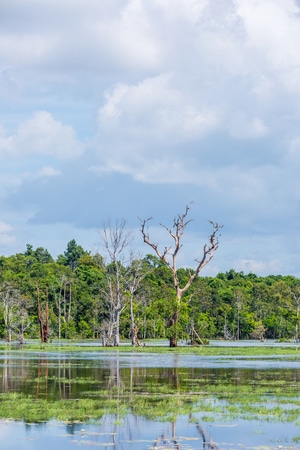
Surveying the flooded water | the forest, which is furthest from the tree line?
the flooded water

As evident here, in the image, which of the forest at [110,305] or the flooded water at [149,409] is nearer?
the flooded water at [149,409]

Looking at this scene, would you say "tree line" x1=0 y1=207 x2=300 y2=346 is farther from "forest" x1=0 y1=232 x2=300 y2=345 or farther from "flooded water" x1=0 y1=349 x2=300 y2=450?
"flooded water" x1=0 y1=349 x2=300 y2=450

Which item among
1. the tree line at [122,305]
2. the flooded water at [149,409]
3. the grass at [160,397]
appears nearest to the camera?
the flooded water at [149,409]

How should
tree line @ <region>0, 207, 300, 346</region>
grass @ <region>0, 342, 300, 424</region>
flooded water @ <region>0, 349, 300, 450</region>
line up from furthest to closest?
1. tree line @ <region>0, 207, 300, 346</region>
2. grass @ <region>0, 342, 300, 424</region>
3. flooded water @ <region>0, 349, 300, 450</region>

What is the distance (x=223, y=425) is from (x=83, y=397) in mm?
6729

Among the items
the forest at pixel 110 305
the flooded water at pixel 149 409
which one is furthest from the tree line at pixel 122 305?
the flooded water at pixel 149 409

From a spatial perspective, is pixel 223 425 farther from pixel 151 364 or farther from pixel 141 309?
pixel 141 309

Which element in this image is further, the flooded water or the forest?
the forest

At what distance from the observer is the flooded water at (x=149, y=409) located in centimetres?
1858

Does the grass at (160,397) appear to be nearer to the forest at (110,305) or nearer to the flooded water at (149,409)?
the flooded water at (149,409)

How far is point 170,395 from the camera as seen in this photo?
27000mm

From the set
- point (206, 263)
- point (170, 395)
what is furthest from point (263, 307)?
point (170, 395)

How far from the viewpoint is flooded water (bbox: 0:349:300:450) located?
61.0 ft

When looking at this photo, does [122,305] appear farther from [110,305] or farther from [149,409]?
[149,409]
